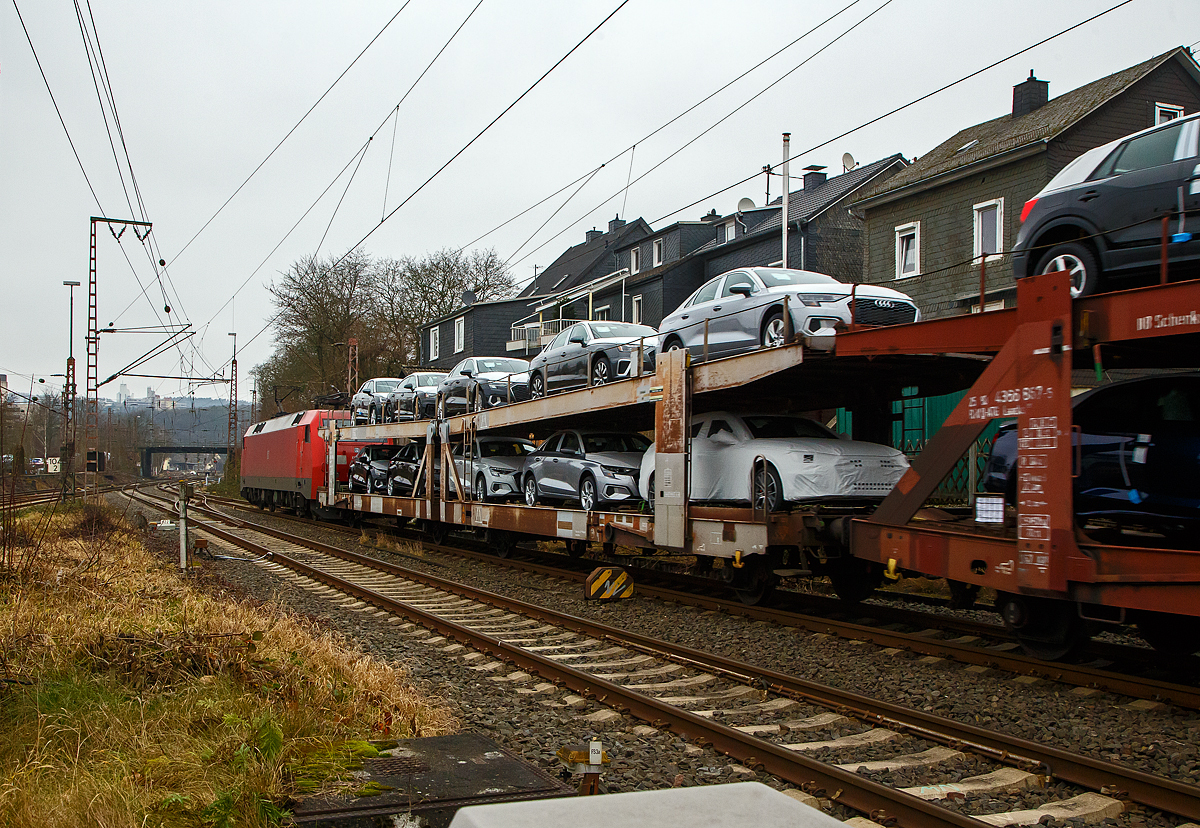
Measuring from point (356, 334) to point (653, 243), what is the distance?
22.5m

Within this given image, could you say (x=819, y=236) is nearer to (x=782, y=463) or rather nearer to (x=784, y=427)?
(x=784, y=427)

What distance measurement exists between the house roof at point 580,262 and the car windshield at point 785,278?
32465 millimetres

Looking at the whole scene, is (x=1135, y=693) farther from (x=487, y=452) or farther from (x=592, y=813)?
(x=487, y=452)

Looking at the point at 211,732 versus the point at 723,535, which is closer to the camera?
Result: the point at 211,732

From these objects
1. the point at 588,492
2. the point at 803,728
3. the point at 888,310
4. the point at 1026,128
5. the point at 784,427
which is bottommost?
the point at 803,728

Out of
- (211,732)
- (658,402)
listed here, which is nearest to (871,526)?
(658,402)

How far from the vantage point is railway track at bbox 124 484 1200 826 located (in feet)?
15.7

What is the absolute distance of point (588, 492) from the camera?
13828mm

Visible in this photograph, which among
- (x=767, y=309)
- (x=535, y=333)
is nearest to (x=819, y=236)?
(x=535, y=333)

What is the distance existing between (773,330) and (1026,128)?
50.5 ft

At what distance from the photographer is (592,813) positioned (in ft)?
5.50

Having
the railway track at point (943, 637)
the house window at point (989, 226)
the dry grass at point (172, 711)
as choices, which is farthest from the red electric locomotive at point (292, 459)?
the dry grass at point (172, 711)

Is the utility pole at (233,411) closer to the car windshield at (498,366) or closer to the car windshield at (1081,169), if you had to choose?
the car windshield at (498,366)

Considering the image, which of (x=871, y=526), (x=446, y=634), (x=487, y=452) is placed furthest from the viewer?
(x=487, y=452)
